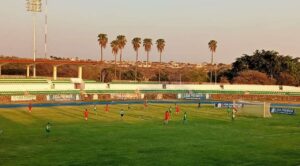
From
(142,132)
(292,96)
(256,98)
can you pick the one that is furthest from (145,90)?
(142,132)

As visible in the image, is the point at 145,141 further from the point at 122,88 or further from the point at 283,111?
the point at 122,88

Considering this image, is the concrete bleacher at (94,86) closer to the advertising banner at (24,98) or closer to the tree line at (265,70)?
the advertising banner at (24,98)

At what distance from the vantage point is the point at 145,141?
34344mm

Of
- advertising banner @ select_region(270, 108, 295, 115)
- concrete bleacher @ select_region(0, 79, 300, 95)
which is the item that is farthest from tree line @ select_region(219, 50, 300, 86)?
advertising banner @ select_region(270, 108, 295, 115)

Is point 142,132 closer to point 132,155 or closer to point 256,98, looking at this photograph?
point 132,155

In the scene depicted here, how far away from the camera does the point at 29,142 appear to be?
107ft

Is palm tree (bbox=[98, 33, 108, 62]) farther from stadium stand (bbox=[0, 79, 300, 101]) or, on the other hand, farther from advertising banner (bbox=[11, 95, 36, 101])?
advertising banner (bbox=[11, 95, 36, 101])

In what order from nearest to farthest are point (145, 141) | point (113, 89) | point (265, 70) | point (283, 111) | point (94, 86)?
point (145, 141) < point (283, 111) < point (94, 86) < point (113, 89) < point (265, 70)

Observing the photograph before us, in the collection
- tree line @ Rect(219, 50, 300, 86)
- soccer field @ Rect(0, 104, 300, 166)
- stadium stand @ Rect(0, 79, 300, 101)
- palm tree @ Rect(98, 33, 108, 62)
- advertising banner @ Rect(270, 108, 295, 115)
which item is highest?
palm tree @ Rect(98, 33, 108, 62)

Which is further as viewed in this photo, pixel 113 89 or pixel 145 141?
pixel 113 89

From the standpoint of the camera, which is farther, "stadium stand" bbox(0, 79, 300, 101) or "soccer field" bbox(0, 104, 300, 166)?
"stadium stand" bbox(0, 79, 300, 101)

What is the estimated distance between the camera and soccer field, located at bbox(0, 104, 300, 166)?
89.3ft

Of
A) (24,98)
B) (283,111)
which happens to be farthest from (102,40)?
(283,111)

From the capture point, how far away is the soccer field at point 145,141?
27.2 metres
